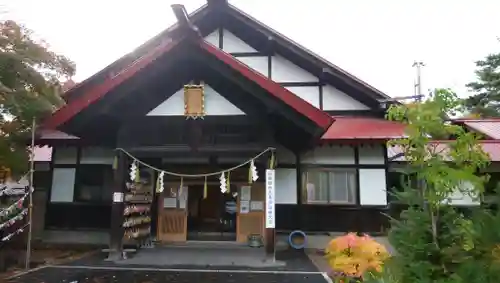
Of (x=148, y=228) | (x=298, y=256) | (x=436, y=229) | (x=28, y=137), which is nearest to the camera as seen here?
(x=436, y=229)

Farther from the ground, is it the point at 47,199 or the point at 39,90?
the point at 39,90

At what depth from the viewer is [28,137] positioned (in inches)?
339

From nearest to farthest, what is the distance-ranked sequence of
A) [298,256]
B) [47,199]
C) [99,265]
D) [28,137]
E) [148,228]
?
[99,265]
[28,137]
[298,256]
[148,228]
[47,199]

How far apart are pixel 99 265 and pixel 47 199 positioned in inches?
182

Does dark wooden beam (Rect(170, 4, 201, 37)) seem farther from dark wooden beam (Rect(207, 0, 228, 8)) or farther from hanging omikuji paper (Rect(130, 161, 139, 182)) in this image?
dark wooden beam (Rect(207, 0, 228, 8))

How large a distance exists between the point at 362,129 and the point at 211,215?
16.0ft

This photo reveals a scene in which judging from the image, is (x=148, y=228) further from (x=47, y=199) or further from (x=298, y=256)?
(x=298, y=256)

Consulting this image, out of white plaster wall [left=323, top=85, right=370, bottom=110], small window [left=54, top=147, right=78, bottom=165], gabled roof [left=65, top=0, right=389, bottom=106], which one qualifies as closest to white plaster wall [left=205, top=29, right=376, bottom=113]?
white plaster wall [left=323, top=85, right=370, bottom=110]

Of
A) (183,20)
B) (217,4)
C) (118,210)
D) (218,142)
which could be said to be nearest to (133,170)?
(118,210)

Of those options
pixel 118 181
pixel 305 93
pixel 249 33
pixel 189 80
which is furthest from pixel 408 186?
pixel 249 33

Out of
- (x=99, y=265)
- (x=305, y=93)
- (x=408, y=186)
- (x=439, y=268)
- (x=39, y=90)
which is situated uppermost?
(x=305, y=93)

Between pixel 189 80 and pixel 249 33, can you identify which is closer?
pixel 189 80

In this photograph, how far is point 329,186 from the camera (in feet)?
35.4

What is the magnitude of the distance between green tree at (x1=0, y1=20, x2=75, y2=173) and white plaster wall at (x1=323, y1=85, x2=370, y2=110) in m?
7.03
